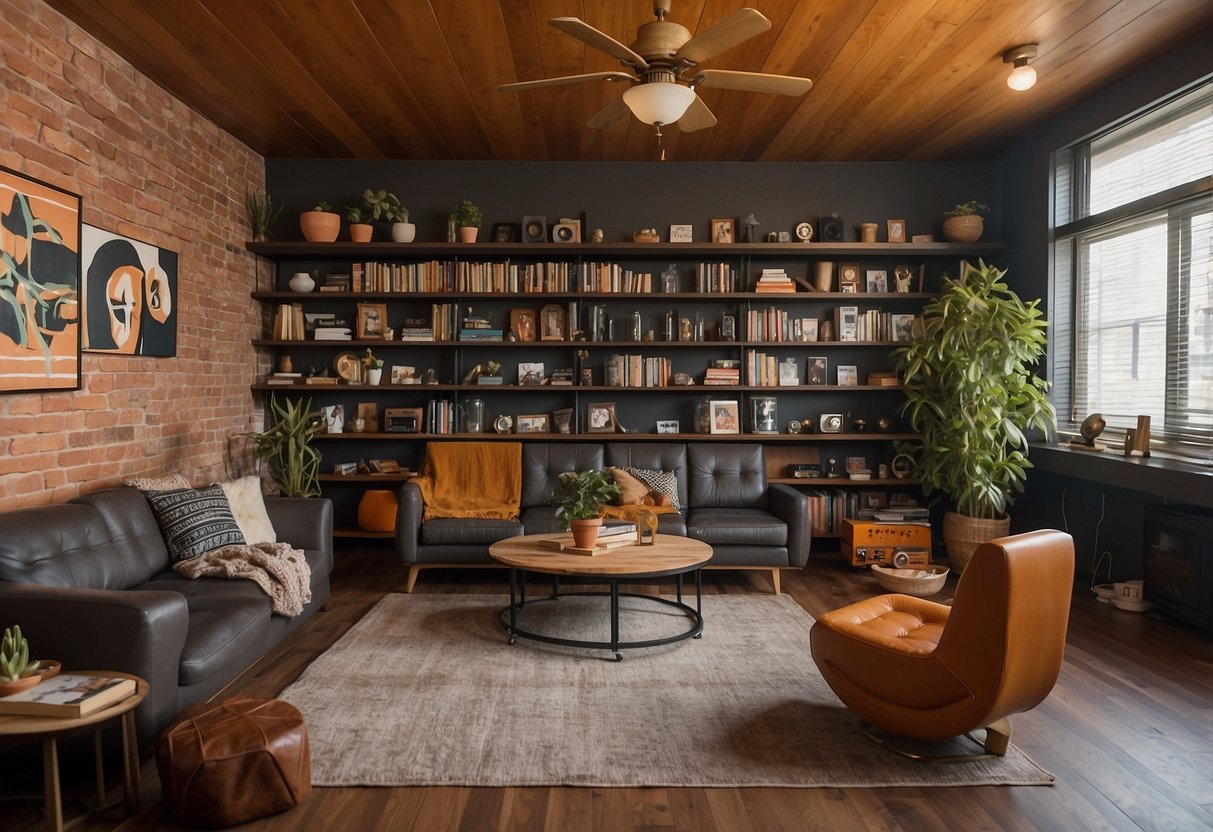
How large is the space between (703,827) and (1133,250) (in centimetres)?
432

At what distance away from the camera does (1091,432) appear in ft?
15.8

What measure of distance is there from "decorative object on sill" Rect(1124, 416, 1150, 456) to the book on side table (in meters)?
4.81

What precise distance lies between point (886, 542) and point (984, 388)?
1.21 metres

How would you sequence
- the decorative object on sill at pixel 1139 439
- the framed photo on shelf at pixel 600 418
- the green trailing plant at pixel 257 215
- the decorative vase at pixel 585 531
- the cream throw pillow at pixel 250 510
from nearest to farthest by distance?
the decorative vase at pixel 585 531, the cream throw pillow at pixel 250 510, the decorative object on sill at pixel 1139 439, the green trailing plant at pixel 257 215, the framed photo on shelf at pixel 600 418

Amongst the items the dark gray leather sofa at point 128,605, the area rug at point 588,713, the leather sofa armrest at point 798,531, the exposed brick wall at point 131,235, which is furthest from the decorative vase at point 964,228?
the exposed brick wall at point 131,235

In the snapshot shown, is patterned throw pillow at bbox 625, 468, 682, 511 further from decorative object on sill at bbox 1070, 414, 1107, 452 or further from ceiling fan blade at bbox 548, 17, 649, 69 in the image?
ceiling fan blade at bbox 548, 17, 649, 69

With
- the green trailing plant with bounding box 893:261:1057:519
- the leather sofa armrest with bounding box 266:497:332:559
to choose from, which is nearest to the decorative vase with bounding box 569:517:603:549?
the leather sofa armrest with bounding box 266:497:332:559

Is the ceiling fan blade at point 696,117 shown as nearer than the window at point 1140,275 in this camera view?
Yes

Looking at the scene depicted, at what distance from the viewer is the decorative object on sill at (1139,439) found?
4.35 metres

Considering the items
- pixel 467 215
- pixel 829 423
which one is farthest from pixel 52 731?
pixel 829 423

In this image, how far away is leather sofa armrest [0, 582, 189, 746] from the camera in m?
2.48

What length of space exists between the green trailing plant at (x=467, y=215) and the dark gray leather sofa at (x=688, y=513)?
5.52 feet

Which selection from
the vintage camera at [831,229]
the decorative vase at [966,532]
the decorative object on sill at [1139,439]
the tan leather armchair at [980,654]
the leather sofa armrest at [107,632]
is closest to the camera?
the tan leather armchair at [980,654]

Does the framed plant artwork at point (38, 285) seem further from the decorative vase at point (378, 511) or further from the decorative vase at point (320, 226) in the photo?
the decorative vase at point (378, 511)
